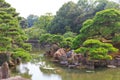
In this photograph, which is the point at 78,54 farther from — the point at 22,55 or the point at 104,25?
the point at 22,55

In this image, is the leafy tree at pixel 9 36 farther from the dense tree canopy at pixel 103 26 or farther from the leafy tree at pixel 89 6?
the leafy tree at pixel 89 6

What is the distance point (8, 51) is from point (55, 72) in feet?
9.09

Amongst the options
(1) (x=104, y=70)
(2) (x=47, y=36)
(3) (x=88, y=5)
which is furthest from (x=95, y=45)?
(3) (x=88, y=5)

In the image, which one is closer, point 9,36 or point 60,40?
point 9,36

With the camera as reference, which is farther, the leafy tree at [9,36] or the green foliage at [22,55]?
the leafy tree at [9,36]

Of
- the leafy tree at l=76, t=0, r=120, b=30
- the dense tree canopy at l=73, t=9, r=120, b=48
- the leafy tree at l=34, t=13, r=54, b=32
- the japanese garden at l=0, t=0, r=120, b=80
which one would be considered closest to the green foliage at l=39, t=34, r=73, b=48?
the japanese garden at l=0, t=0, r=120, b=80

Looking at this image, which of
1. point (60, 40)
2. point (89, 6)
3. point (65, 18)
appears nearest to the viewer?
point (60, 40)

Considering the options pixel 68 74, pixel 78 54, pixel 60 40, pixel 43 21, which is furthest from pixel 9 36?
pixel 43 21

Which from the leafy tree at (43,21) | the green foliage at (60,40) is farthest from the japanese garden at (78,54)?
the leafy tree at (43,21)

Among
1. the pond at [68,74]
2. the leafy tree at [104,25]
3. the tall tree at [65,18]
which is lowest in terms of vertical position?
the pond at [68,74]

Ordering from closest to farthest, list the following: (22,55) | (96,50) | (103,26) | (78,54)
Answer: (22,55) < (96,50) < (78,54) < (103,26)

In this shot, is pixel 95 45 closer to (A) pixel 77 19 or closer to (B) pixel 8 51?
(B) pixel 8 51

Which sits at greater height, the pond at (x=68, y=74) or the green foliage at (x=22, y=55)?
the green foliage at (x=22, y=55)

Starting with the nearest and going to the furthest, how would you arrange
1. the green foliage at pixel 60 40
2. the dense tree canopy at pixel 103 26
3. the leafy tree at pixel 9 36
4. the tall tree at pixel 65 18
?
the leafy tree at pixel 9 36, the dense tree canopy at pixel 103 26, the green foliage at pixel 60 40, the tall tree at pixel 65 18
